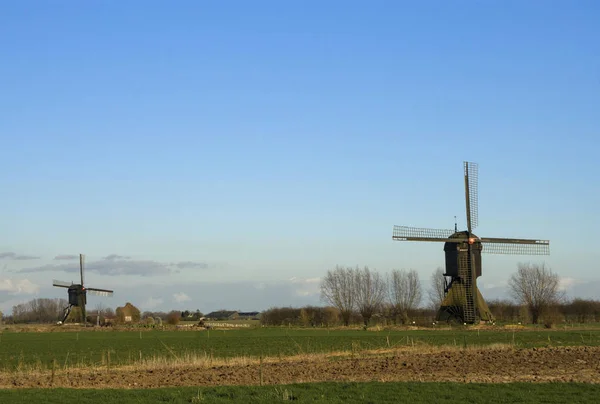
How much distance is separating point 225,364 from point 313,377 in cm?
779

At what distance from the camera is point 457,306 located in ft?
256

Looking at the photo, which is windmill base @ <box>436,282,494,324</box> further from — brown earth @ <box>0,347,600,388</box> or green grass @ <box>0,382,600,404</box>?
green grass @ <box>0,382,600,404</box>

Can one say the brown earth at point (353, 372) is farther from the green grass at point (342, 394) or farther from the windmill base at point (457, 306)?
the windmill base at point (457, 306)

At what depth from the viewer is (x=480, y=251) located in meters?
78.1

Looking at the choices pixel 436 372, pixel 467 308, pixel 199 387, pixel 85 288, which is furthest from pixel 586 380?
pixel 85 288

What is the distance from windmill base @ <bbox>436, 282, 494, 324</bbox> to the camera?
77375 mm

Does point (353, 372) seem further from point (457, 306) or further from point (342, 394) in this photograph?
point (457, 306)

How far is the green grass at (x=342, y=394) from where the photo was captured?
20812 mm

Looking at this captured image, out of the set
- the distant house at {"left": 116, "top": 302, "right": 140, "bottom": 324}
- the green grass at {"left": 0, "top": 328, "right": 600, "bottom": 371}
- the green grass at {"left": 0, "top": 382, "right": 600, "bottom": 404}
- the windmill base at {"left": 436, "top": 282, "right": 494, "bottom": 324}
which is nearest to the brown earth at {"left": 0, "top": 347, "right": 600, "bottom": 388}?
the green grass at {"left": 0, "top": 382, "right": 600, "bottom": 404}

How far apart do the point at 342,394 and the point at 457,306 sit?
58.6 m

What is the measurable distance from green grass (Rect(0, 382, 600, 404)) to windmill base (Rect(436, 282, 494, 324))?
179 feet

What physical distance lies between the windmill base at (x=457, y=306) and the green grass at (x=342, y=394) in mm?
54418

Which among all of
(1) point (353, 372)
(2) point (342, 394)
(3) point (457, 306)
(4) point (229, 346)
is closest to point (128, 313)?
(3) point (457, 306)

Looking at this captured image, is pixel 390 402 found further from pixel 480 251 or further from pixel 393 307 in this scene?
pixel 393 307
